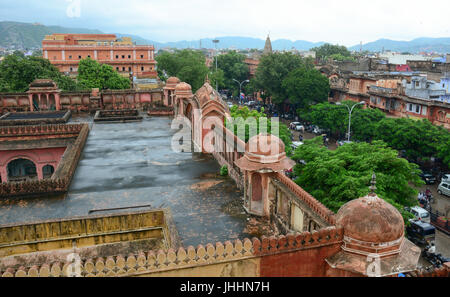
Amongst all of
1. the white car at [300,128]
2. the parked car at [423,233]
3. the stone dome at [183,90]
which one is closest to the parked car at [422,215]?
the parked car at [423,233]

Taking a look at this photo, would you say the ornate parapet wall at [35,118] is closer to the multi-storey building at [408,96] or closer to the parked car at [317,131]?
the parked car at [317,131]

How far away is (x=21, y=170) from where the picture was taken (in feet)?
93.2

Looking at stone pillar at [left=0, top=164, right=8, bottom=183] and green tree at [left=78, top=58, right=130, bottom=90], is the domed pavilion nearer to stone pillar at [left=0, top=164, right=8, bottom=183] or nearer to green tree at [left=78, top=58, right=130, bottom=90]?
stone pillar at [left=0, top=164, right=8, bottom=183]

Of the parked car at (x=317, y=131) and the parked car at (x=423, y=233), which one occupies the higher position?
the parked car at (x=317, y=131)

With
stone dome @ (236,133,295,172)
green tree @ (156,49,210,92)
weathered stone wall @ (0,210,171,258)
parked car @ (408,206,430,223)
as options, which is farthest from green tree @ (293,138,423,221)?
green tree @ (156,49,210,92)

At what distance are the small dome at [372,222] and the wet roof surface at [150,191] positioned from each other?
408 centimetres

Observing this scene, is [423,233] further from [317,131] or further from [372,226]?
[317,131]

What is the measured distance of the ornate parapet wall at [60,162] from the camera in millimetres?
16203

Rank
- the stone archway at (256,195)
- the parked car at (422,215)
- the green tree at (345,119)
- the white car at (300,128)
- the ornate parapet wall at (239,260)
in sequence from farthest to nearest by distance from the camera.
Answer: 1. the white car at (300,128)
2. the green tree at (345,119)
3. the parked car at (422,215)
4. the stone archway at (256,195)
5. the ornate parapet wall at (239,260)

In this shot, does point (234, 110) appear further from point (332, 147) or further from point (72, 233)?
point (72, 233)

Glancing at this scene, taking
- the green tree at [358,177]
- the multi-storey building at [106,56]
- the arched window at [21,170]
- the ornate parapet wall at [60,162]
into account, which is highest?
the multi-storey building at [106,56]

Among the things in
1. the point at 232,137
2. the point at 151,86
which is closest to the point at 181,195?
the point at 232,137

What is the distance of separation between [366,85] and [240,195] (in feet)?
161

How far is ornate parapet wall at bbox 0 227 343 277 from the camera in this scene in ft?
28.8
